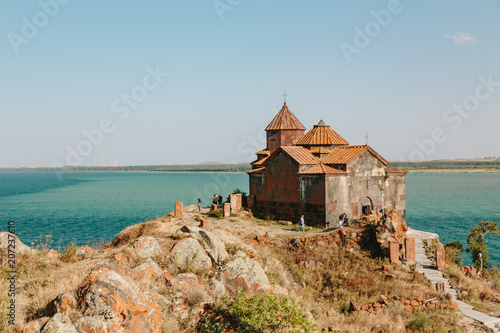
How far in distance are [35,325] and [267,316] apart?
417 cm

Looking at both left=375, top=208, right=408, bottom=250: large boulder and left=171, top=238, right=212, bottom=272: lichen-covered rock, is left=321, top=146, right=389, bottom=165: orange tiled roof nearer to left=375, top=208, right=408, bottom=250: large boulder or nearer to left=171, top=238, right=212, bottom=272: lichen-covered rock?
left=375, top=208, right=408, bottom=250: large boulder

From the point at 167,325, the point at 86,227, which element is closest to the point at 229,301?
the point at 167,325

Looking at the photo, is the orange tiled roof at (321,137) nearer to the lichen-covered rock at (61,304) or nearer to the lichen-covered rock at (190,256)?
the lichen-covered rock at (190,256)

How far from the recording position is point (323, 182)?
77.5 feet

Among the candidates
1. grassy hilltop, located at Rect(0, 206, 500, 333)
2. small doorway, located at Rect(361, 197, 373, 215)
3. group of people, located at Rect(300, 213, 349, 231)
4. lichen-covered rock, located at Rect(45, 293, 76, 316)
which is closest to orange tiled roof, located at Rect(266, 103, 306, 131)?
small doorway, located at Rect(361, 197, 373, 215)

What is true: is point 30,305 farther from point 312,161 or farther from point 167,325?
point 312,161

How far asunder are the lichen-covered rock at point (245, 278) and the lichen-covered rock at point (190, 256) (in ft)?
2.20

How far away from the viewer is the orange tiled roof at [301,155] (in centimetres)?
2509

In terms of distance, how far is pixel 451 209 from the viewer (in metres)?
63.4

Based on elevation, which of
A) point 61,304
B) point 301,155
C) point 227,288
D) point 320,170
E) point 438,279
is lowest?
point 438,279

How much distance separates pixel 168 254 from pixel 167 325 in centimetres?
340

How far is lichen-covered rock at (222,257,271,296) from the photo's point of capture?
9586 mm

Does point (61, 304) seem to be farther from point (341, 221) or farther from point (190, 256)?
point (341, 221)

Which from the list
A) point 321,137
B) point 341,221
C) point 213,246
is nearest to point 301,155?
point 321,137
